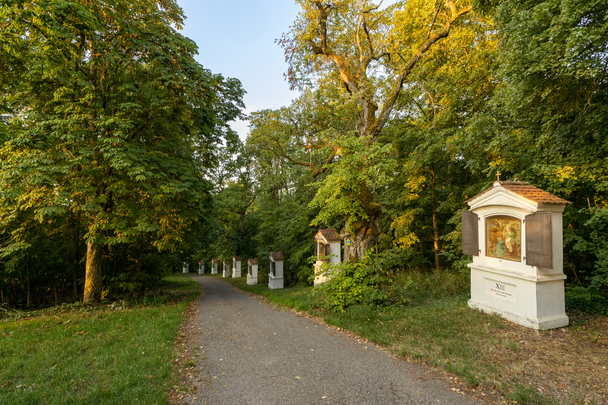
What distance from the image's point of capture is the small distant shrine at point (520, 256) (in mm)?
5617

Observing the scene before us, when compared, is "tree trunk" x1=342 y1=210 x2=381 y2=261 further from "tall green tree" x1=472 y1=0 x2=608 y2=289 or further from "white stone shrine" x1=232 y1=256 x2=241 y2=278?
"white stone shrine" x1=232 y1=256 x2=241 y2=278

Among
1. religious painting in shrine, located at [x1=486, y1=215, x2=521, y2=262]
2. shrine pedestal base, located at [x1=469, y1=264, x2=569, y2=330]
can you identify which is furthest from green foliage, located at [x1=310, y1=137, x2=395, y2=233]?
shrine pedestal base, located at [x1=469, y1=264, x2=569, y2=330]

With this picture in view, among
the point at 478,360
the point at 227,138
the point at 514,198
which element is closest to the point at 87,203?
the point at 227,138

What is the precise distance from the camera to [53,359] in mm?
4637

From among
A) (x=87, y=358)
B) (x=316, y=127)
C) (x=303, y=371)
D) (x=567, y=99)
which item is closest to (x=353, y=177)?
Answer: (x=303, y=371)

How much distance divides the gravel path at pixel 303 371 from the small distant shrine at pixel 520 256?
10.6ft

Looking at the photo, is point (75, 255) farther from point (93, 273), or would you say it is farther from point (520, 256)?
point (520, 256)

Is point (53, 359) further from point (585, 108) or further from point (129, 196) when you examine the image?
point (585, 108)

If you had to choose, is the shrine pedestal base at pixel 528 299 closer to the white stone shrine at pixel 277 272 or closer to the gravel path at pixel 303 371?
the gravel path at pixel 303 371

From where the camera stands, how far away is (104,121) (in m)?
7.29

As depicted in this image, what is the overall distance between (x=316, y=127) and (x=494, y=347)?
11.8 m

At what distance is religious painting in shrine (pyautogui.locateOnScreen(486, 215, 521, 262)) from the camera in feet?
20.6

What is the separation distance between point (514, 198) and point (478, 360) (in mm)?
3635

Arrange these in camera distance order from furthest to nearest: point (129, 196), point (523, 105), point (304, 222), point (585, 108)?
point (304, 222)
point (129, 196)
point (523, 105)
point (585, 108)
